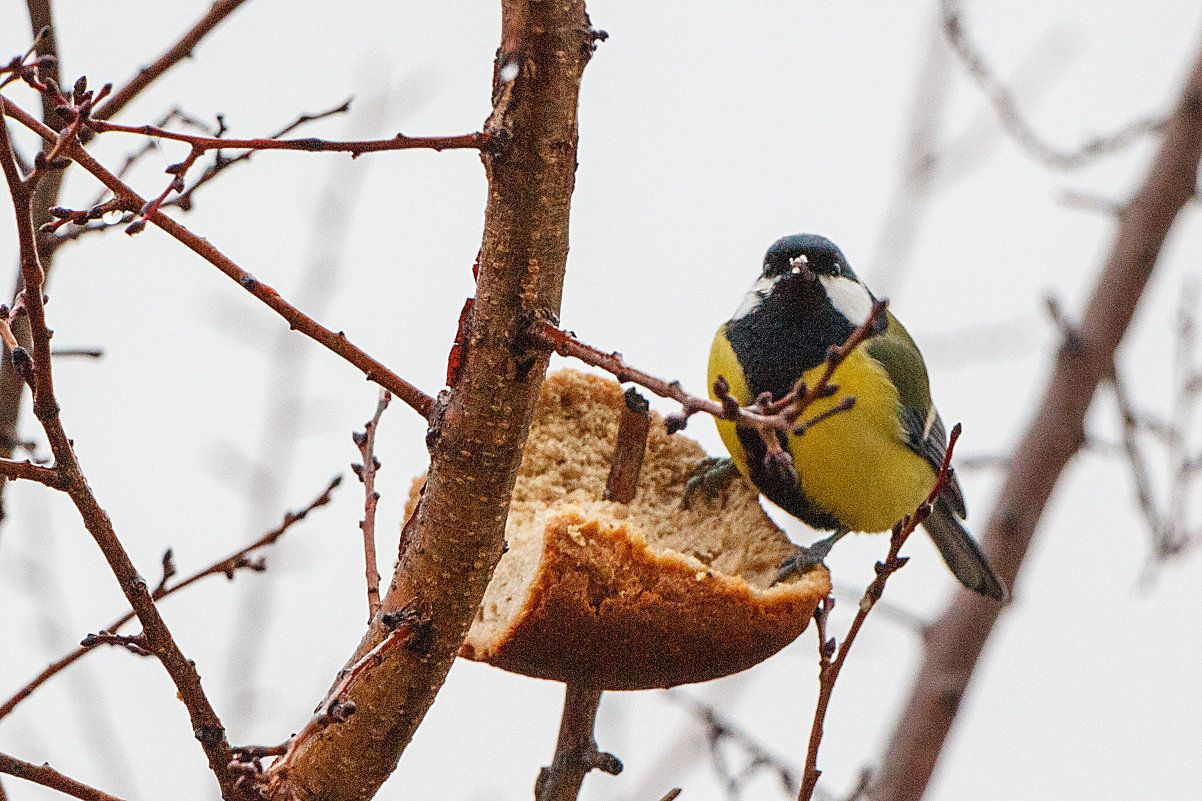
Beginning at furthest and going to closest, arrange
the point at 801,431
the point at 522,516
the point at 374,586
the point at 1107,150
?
the point at 1107,150
the point at 522,516
the point at 374,586
the point at 801,431

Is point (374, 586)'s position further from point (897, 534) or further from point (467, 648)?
point (897, 534)

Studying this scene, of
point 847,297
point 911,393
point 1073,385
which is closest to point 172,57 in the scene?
point 847,297

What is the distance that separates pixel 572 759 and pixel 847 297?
133cm

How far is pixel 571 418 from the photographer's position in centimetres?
235

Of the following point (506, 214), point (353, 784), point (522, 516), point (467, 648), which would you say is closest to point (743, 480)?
point (522, 516)

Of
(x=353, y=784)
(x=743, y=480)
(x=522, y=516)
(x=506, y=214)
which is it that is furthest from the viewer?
(x=743, y=480)

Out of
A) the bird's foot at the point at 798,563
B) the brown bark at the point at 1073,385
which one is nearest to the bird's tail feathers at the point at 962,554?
the brown bark at the point at 1073,385

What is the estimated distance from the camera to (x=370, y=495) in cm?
148

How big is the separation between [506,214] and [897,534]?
561 millimetres

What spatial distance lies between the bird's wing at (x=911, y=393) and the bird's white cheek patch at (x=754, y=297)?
9.6 inches

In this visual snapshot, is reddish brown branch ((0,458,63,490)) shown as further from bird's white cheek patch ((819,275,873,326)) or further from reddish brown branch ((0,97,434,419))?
bird's white cheek patch ((819,275,873,326))

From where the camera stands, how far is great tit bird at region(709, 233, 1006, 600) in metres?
2.51

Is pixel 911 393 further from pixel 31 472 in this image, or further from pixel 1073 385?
pixel 31 472

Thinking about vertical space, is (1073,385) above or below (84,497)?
below
